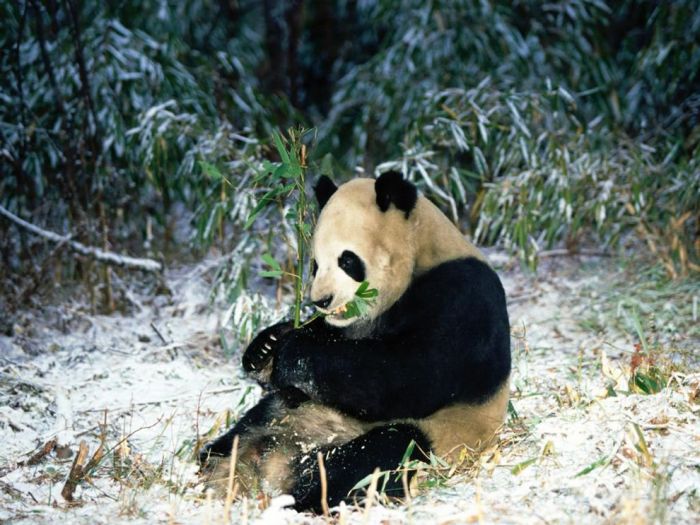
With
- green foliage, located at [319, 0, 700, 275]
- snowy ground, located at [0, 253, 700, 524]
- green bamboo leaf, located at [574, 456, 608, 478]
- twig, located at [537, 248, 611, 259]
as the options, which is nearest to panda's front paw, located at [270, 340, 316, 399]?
snowy ground, located at [0, 253, 700, 524]

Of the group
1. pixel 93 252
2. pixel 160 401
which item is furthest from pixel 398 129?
pixel 160 401

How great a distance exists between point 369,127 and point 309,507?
16.6 ft

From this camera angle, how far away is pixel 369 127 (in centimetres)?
732

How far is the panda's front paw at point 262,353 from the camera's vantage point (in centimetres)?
A: 303

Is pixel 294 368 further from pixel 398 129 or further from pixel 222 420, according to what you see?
pixel 398 129

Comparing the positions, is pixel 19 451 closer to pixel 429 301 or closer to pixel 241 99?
pixel 429 301

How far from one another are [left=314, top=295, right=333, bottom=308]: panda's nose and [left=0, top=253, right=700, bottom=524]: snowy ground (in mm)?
701

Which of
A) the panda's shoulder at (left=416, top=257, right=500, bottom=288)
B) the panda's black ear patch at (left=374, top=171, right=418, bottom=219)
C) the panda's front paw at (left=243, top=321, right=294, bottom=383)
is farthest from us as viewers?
the panda's front paw at (left=243, top=321, right=294, bottom=383)

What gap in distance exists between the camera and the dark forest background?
5516 millimetres

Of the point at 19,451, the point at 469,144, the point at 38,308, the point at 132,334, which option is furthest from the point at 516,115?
the point at 19,451

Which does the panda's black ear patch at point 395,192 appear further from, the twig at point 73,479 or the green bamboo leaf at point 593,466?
the twig at point 73,479

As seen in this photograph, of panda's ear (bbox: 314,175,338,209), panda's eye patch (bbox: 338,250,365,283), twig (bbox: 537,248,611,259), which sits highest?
panda's ear (bbox: 314,175,338,209)

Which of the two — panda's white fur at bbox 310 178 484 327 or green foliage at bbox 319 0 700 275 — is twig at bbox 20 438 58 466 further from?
green foliage at bbox 319 0 700 275

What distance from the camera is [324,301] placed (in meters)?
2.80
